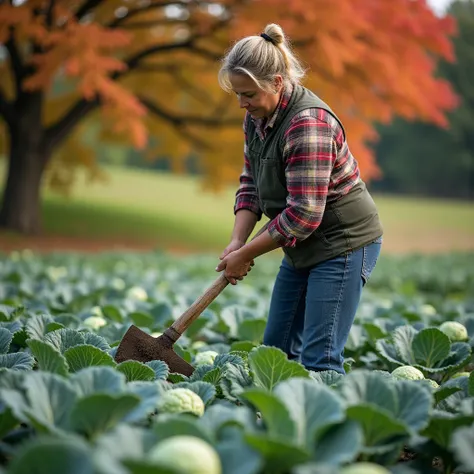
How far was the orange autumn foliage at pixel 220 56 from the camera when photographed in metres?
10.4

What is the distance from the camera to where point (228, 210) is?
28.8 m

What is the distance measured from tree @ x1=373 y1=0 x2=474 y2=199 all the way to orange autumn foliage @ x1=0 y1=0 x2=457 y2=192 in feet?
82.7

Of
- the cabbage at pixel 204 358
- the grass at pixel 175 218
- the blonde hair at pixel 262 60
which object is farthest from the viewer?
the grass at pixel 175 218

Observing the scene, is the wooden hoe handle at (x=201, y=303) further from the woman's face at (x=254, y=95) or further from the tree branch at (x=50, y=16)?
the tree branch at (x=50, y=16)

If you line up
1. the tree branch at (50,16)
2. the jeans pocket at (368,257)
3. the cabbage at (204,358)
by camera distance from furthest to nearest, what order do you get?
the tree branch at (50,16)
the cabbage at (204,358)
the jeans pocket at (368,257)

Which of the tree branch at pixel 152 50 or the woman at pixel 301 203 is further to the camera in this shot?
the tree branch at pixel 152 50

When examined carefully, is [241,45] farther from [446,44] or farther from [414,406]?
[446,44]

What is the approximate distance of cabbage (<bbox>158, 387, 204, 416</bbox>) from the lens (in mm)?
2338

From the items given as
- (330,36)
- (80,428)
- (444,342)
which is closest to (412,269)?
(330,36)

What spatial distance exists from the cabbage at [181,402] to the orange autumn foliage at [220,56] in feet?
18.7

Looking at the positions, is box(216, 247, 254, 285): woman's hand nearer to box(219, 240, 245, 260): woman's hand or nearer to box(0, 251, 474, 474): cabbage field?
box(219, 240, 245, 260): woman's hand

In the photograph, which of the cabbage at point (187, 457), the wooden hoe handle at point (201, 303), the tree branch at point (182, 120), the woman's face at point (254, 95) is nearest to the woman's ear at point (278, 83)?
the woman's face at point (254, 95)

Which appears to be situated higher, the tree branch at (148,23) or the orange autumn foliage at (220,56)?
the tree branch at (148,23)

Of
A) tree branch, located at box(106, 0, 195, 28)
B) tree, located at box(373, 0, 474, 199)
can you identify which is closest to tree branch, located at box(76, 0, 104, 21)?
tree branch, located at box(106, 0, 195, 28)
